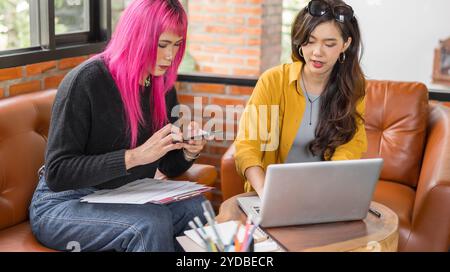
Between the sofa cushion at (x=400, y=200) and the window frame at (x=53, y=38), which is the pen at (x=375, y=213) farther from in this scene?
the window frame at (x=53, y=38)

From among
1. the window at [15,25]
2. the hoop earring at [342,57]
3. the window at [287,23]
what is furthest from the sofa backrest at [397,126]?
the window at [15,25]

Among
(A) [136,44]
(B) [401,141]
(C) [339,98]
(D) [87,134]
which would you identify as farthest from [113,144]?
Answer: (B) [401,141]

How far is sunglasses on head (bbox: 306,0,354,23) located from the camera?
2186 millimetres

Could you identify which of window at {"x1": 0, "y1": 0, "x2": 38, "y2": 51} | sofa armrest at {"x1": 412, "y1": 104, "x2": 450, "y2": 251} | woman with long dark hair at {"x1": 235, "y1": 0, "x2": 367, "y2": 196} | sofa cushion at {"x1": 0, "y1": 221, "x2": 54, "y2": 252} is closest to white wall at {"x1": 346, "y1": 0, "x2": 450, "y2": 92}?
sofa armrest at {"x1": 412, "y1": 104, "x2": 450, "y2": 251}

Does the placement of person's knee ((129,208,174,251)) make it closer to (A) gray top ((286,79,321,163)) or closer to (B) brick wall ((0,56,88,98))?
(A) gray top ((286,79,321,163))

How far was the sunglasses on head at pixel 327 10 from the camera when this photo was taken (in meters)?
2.19

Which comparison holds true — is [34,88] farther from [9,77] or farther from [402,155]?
[402,155]

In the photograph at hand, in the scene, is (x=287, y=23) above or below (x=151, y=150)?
above

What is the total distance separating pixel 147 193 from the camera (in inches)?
78.7

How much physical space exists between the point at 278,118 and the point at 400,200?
75cm

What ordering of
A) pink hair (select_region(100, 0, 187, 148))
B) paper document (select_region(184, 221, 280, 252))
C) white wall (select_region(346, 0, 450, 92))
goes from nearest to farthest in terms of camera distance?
1. paper document (select_region(184, 221, 280, 252))
2. pink hair (select_region(100, 0, 187, 148))
3. white wall (select_region(346, 0, 450, 92))

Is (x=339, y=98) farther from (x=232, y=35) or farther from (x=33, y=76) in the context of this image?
(x=232, y=35)

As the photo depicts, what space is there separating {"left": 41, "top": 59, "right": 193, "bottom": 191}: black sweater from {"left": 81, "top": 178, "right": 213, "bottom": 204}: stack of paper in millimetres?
46

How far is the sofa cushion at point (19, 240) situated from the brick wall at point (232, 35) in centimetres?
240
